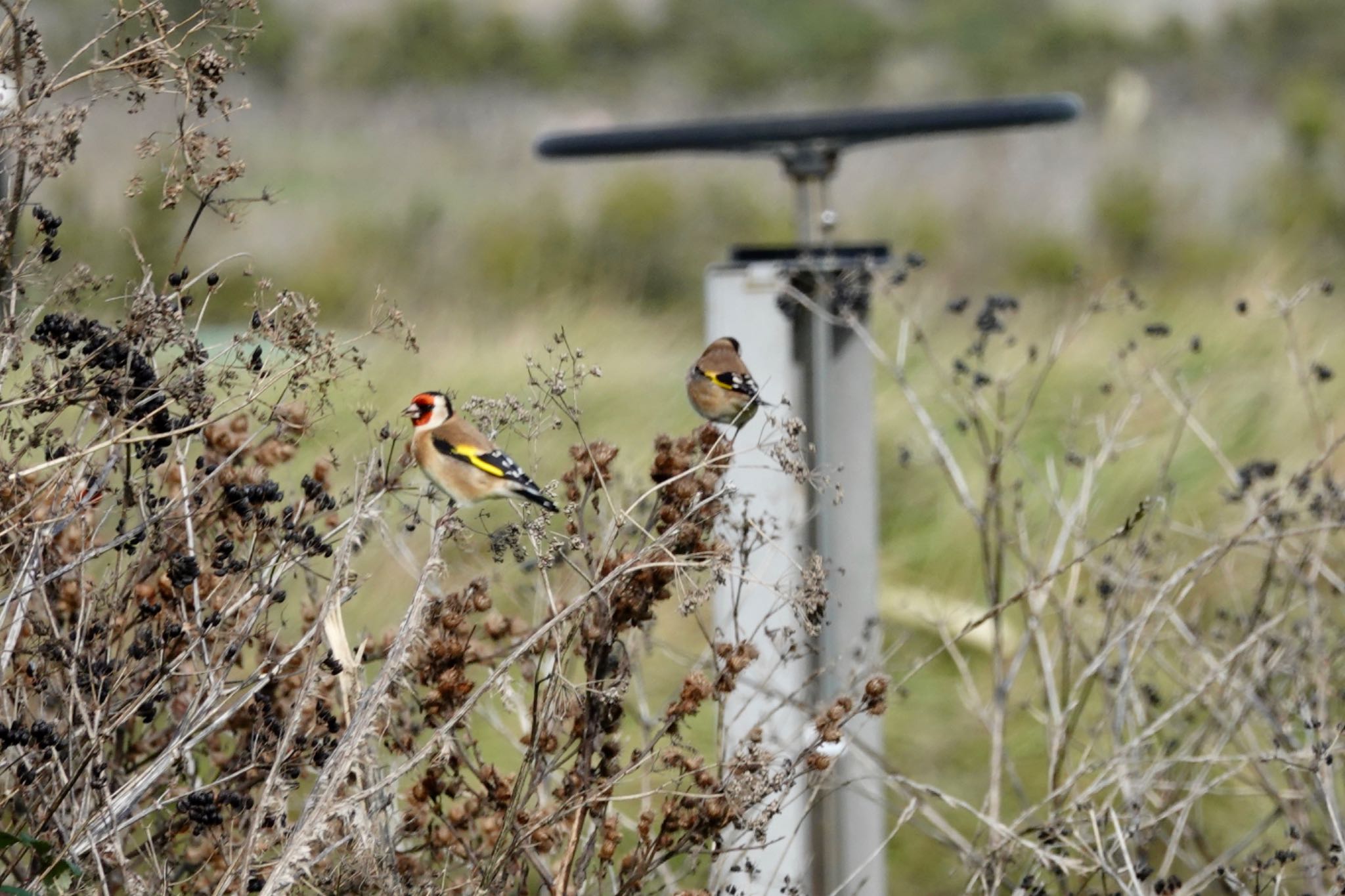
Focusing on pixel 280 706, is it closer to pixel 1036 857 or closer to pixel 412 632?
pixel 412 632

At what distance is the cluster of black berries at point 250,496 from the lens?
7.26 feet

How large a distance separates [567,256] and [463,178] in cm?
614

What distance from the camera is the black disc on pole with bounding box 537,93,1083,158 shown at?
169 inches

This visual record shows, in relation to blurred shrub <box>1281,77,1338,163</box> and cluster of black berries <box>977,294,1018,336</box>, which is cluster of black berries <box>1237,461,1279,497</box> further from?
blurred shrub <box>1281,77,1338,163</box>

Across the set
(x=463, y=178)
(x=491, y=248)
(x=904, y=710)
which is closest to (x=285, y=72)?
(x=463, y=178)

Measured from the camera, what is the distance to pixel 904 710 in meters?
6.21

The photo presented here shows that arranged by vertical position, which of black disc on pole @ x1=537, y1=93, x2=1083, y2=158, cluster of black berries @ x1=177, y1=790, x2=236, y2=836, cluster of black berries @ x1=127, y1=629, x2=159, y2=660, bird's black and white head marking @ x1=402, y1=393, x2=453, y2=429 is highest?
black disc on pole @ x1=537, y1=93, x2=1083, y2=158

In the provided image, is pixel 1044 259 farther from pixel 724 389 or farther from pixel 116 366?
pixel 116 366

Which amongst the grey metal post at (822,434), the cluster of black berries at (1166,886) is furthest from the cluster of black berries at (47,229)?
the cluster of black berries at (1166,886)

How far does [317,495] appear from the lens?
2.29 meters

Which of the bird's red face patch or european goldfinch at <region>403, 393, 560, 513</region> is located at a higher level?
the bird's red face patch

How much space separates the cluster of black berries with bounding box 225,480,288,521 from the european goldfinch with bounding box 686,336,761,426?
0.62m

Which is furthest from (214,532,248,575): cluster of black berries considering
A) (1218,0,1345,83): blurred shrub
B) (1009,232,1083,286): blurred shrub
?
(1218,0,1345,83): blurred shrub

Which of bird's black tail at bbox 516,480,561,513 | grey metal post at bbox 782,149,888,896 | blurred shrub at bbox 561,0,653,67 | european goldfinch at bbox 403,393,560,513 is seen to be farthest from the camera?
blurred shrub at bbox 561,0,653,67
